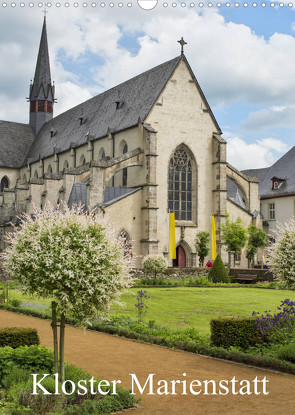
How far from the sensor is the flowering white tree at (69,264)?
28.0ft

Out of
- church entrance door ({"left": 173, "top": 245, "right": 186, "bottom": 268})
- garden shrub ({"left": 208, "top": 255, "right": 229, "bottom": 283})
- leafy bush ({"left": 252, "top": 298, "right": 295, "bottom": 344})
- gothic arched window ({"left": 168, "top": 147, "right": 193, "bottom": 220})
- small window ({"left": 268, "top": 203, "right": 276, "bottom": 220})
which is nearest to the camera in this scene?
leafy bush ({"left": 252, "top": 298, "right": 295, "bottom": 344})

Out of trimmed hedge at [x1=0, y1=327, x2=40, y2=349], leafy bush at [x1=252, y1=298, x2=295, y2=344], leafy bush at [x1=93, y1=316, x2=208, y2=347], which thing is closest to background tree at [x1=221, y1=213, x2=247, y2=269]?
leafy bush at [x1=93, y1=316, x2=208, y2=347]

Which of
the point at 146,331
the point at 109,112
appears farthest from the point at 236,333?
the point at 109,112

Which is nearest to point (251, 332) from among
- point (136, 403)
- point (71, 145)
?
point (136, 403)

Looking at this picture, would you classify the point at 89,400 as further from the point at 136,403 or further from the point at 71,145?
the point at 71,145

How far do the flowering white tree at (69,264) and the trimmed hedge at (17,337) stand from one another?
3.13m

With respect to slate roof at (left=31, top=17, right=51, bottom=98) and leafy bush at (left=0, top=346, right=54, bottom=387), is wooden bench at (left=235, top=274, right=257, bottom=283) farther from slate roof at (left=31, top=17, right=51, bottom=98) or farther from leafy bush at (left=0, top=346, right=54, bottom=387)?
slate roof at (left=31, top=17, right=51, bottom=98)

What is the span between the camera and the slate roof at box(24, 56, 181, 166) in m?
44.3

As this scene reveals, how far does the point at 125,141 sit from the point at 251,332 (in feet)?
108

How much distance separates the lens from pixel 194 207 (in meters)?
44.4

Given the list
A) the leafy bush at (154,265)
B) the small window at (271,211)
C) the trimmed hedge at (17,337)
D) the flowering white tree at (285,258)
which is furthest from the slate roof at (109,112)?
the trimmed hedge at (17,337)

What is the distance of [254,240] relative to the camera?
43406mm

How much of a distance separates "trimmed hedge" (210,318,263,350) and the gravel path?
0.95 meters

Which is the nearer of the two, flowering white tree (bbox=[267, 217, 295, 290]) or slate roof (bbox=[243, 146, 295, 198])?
flowering white tree (bbox=[267, 217, 295, 290])
